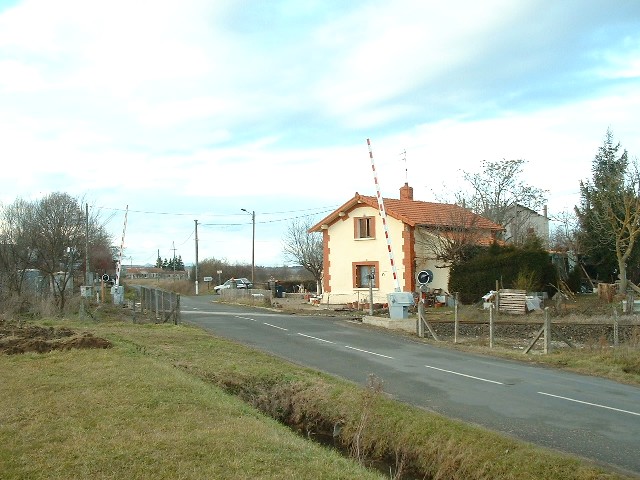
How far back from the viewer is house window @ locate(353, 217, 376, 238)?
40406 millimetres

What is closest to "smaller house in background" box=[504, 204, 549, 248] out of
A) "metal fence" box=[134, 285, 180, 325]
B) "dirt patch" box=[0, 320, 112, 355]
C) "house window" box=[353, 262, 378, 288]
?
"house window" box=[353, 262, 378, 288]

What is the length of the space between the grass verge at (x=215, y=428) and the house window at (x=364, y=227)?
2505 centimetres

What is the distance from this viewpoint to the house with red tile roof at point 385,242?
38812 millimetres

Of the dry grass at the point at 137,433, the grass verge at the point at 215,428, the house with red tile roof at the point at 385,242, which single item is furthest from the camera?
the house with red tile roof at the point at 385,242

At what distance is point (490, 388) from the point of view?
47.0 feet

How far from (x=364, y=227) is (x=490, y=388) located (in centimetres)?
2684

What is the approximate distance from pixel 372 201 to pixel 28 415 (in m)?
31.9

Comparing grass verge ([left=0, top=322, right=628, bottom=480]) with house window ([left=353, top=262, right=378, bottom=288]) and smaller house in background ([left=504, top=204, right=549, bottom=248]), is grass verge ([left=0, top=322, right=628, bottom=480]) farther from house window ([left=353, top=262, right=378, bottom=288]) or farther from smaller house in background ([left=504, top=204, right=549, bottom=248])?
smaller house in background ([left=504, top=204, right=549, bottom=248])

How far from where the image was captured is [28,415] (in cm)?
913

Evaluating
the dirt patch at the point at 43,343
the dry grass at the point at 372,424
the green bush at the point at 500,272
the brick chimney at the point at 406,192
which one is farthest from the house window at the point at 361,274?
the dirt patch at the point at 43,343

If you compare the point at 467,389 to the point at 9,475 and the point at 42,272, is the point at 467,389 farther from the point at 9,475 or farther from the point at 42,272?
the point at 42,272

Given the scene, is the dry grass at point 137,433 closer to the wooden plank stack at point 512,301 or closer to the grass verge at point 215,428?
the grass verge at point 215,428

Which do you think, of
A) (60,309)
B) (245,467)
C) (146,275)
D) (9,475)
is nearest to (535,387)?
(245,467)

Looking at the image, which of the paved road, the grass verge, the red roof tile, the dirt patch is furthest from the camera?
the red roof tile
